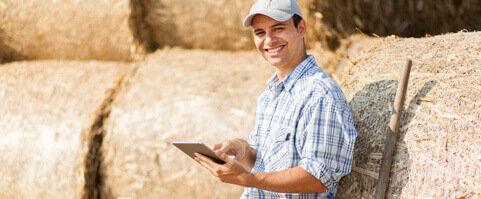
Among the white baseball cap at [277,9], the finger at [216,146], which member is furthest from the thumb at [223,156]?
the white baseball cap at [277,9]

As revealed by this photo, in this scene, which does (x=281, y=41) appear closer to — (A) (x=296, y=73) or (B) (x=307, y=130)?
(A) (x=296, y=73)

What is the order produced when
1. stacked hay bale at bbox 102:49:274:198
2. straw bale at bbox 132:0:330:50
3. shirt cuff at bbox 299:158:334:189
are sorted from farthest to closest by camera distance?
straw bale at bbox 132:0:330:50 → stacked hay bale at bbox 102:49:274:198 → shirt cuff at bbox 299:158:334:189

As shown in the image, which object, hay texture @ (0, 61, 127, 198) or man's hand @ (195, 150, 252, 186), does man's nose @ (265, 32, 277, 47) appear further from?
hay texture @ (0, 61, 127, 198)

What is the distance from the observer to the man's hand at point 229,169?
1.40 meters

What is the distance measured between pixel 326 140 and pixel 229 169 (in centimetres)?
28

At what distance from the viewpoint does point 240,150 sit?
66.2 inches

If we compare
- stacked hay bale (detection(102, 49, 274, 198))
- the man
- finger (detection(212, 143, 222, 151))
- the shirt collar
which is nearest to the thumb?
the man

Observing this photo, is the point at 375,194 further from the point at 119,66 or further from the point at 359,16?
the point at 119,66

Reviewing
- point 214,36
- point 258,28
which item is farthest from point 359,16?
point 258,28

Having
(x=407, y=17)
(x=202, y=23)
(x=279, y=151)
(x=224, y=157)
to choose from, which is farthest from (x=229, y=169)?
(x=407, y=17)

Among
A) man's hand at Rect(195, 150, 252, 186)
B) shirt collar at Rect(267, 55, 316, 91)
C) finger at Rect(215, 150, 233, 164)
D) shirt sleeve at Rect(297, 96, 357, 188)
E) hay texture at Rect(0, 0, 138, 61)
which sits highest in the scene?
shirt collar at Rect(267, 55, 316, 91)

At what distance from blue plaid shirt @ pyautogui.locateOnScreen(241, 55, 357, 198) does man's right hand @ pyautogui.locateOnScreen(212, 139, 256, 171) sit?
54mm

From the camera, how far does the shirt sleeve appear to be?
1.41 metres

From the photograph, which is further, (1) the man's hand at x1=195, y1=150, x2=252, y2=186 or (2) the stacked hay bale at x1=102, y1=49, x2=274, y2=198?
(2) the stacked hay bale at x1=102, y1=49, x2=274, y2=198
